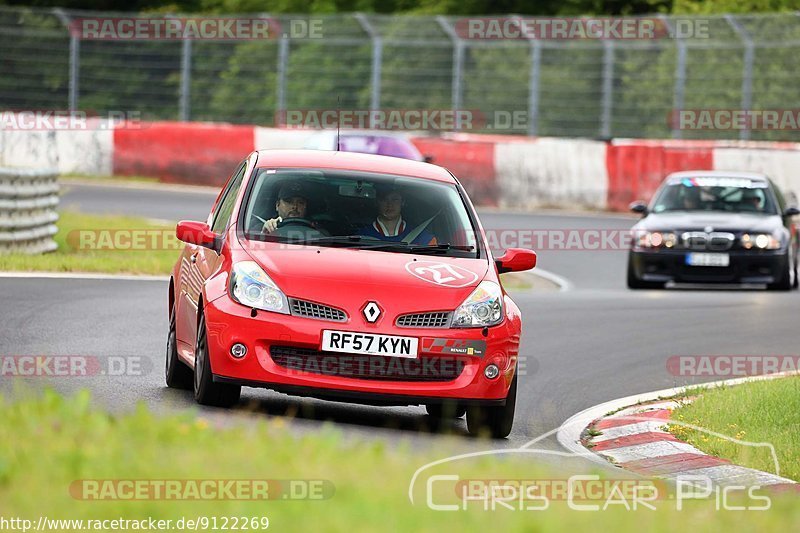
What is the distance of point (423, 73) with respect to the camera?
34469 mm

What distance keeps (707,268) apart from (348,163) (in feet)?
33.6

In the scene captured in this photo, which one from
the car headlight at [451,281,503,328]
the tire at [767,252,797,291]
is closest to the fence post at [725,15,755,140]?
the tire at [767,252,797,291]

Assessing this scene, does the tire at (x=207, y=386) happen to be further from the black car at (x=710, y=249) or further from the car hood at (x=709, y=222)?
the car hood at (x=709, y=222)

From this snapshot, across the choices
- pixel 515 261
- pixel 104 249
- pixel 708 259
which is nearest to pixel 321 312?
pixel 515 261

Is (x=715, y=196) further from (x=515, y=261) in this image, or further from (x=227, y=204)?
(x=227, y=204)

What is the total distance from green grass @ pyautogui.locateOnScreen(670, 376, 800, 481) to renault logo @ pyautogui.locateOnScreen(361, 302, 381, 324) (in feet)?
7.02

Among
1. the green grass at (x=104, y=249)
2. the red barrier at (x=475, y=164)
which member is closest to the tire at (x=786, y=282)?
the green grass at (x=104, y=249)

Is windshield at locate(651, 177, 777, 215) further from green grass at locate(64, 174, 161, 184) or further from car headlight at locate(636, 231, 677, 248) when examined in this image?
green grass at locate(64, 174, 161, 184)

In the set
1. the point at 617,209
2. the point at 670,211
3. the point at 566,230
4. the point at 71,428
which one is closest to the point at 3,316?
the point at 71,428

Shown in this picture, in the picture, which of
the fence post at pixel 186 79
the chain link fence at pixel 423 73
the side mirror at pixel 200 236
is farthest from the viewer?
the fence post at pixel 186 79

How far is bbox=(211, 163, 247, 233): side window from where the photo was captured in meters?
10.8

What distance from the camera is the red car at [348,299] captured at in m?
9.52

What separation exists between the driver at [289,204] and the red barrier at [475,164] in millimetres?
21157

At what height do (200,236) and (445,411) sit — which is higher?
(200,236)
